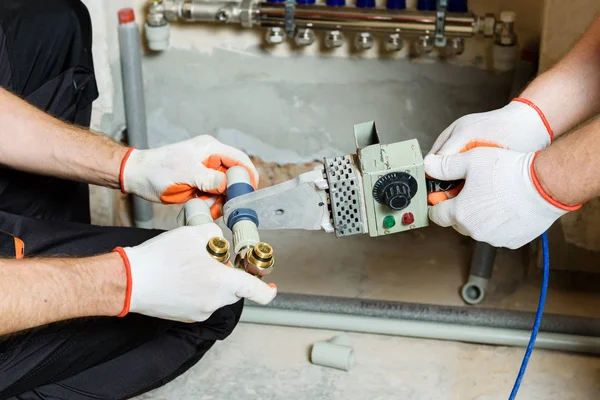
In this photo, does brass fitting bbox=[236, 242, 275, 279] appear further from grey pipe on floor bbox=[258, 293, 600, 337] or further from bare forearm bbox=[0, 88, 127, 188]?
grey pipe on floor bbox=[258, 293, 600, 337]

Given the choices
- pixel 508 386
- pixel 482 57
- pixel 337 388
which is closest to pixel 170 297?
pixel 337 388

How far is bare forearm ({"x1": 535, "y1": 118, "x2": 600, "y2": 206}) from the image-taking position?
1146 mm

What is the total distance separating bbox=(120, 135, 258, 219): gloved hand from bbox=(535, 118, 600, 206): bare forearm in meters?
0.47

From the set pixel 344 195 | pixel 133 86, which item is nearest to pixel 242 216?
pixel 344 195

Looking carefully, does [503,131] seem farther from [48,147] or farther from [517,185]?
[48,147]

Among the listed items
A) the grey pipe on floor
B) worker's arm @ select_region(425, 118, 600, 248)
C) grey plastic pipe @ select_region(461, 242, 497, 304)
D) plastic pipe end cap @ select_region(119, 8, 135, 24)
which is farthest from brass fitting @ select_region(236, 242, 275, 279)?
plastic pipe end cap @ select_region(119, 8, 135, 24)

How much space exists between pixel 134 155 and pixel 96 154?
0.24 feet

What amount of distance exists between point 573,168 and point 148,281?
640 mm

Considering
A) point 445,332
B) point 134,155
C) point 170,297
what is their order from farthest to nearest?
point 445,332 < point 134,155 < point 170,297

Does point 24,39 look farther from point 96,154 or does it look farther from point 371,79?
point 371,79

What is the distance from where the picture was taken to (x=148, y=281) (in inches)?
45.5

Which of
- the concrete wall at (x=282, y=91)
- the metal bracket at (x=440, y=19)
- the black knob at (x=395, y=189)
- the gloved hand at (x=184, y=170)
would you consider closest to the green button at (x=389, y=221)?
the black knob at (x=395, y=189)

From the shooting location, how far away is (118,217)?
7.29ft

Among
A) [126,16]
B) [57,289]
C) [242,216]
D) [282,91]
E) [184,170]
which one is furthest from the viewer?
[282,91]
